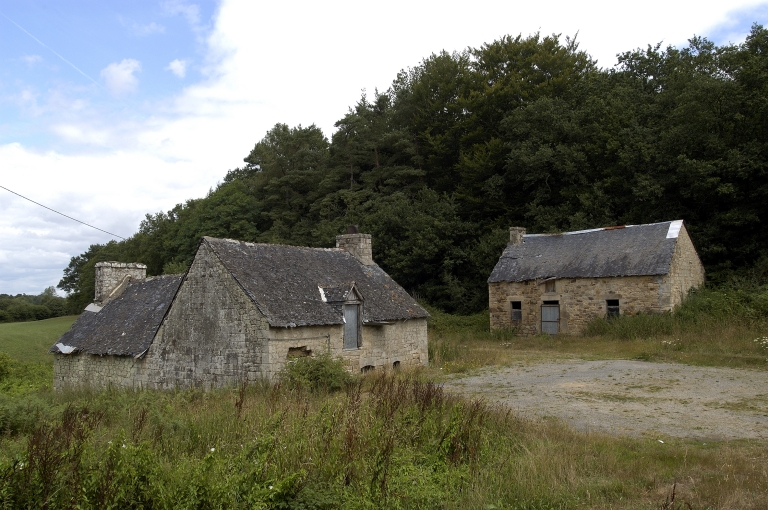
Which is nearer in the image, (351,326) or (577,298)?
(351,326)

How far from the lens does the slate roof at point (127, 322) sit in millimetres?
19062

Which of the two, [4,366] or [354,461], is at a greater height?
[354,461]

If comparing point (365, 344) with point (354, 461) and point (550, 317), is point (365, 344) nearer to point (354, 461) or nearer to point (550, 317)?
point (354, 461)

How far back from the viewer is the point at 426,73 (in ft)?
153

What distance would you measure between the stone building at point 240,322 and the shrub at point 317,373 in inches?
23.1

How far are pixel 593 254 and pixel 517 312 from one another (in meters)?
4.90

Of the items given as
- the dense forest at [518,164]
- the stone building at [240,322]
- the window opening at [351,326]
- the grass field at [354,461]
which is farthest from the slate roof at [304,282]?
the dense forest at [518,164]

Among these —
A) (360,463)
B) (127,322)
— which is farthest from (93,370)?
(360,463)

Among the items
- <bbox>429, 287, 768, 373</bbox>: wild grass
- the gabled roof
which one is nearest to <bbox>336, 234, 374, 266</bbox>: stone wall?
<bbox>429, 287, 768, 373</bbox>: wild grass

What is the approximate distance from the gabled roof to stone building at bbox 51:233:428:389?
377 inches

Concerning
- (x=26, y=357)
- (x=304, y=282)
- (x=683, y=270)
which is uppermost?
(x=683, y=270)

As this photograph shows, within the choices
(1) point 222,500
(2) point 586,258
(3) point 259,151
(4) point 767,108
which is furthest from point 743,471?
(3) point 259,151

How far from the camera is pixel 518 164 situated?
36.6 metres

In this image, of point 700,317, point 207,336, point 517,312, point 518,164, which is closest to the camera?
point 207,336
